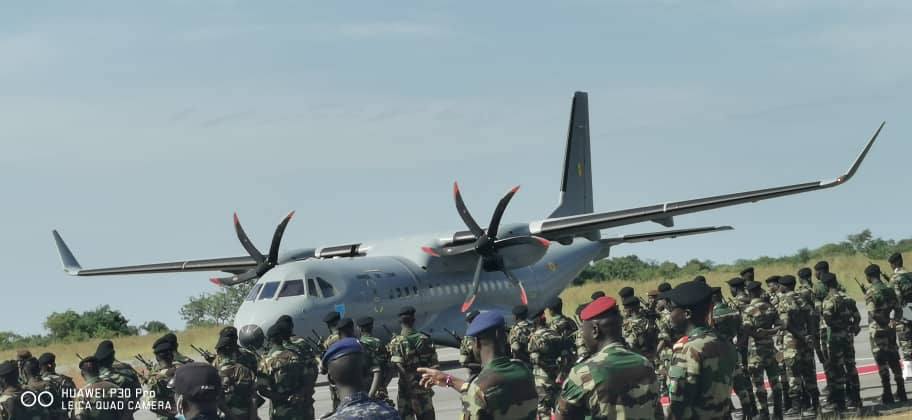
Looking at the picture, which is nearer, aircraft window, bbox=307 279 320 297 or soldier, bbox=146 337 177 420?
soldier, bbox=146 337 177 420

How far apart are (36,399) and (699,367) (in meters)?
5.99

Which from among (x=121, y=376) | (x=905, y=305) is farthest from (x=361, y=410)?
(x=905, y=305)

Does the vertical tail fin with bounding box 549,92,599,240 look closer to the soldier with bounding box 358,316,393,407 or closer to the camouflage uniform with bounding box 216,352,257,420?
the soldier with bounding box 358,316,393,407

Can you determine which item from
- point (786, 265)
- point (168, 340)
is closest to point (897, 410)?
point (168, 340)

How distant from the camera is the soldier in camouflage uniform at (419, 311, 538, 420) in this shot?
21.1ft

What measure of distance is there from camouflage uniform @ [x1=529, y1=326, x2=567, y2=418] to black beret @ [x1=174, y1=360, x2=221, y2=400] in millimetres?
7430

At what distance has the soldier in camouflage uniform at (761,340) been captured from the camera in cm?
1393

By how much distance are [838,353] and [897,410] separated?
1028mm

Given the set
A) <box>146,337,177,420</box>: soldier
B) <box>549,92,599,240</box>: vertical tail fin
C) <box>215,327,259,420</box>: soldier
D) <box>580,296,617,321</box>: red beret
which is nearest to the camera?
<box>580,296,617,321</box>: red beret

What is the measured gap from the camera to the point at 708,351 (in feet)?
24.5

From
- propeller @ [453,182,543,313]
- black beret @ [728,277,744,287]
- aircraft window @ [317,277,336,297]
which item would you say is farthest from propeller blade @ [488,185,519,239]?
black beret @ [728,277,744,287]

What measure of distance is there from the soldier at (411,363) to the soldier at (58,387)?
11.9 feet

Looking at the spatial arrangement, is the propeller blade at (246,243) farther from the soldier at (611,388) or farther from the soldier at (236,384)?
the soldier at (611,388)

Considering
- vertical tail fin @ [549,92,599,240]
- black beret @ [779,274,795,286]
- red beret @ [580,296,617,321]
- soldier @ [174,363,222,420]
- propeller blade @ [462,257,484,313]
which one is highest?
vertical tail fin @ [549,92,599,240]
